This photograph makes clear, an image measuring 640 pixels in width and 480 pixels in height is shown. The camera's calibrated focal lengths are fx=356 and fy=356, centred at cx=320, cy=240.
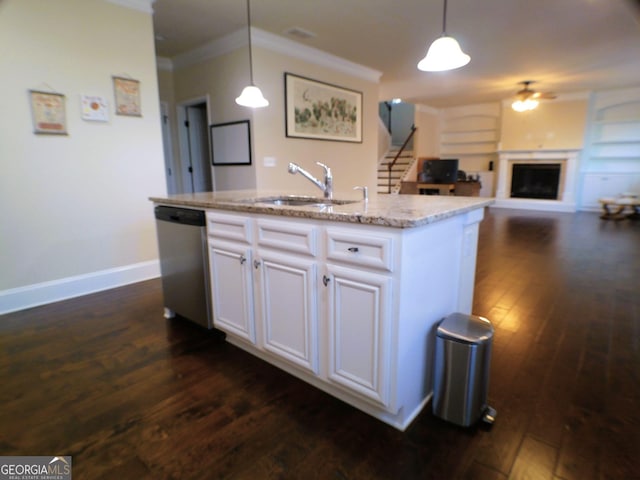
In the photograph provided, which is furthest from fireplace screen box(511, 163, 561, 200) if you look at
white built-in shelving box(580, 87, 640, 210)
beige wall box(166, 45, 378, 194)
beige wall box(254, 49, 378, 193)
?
beige wall box(166, 45, 378, 194)

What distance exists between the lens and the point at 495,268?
12.7 feet

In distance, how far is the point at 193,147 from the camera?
221 inches

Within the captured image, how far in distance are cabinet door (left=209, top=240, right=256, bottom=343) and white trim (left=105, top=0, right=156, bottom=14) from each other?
263 cm

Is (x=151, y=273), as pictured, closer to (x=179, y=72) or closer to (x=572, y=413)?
(x=179, y=72)

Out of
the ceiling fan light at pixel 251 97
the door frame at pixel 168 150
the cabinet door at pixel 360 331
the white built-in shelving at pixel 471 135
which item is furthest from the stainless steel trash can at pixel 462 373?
the white built-in shelving at pixel 471 135

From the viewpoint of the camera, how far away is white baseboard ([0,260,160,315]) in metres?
2.91

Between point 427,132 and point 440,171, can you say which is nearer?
point 440,171

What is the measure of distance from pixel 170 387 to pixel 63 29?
10.1 ft

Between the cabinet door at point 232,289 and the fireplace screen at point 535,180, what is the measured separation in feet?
30.2

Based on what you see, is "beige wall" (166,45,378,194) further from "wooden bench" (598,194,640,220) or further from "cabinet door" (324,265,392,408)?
"wooden bench" (598,194,640,220)

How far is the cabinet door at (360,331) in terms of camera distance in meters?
1.44

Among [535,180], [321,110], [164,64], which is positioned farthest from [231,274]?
[535,180]

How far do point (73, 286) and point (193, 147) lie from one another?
305cm

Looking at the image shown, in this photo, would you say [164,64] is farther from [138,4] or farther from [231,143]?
[138,4]
